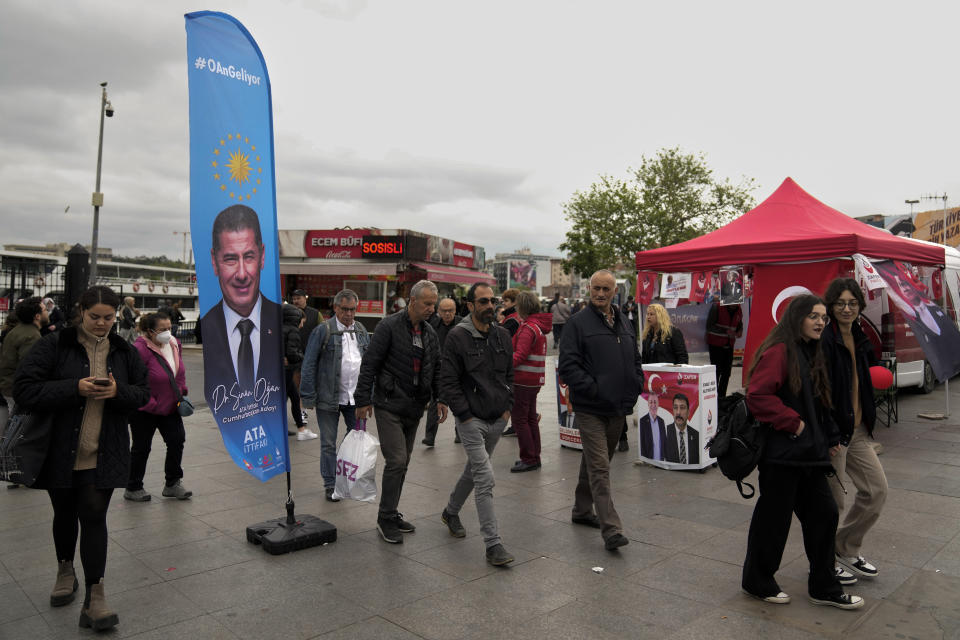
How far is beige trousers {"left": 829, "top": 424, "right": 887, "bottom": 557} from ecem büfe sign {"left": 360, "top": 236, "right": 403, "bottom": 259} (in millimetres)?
24877

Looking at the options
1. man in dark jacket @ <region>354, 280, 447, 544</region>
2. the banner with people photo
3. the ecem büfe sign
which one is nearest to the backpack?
man in dark jacket @ <region>354, 280, 447, 544</region>

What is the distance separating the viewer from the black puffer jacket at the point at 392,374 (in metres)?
4.90

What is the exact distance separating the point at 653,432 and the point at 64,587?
17.5 feet

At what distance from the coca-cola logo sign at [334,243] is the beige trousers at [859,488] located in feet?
85.7

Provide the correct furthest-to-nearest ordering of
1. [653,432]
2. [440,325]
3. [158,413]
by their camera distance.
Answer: [440,325], [653,432], [158,413]

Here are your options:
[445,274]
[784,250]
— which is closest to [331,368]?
[784,250]

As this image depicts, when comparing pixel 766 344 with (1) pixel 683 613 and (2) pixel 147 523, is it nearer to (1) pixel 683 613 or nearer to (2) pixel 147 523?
(1) pixel 683 613

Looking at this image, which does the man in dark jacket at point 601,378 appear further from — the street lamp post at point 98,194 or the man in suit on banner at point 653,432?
the street lamp post at point 98,194

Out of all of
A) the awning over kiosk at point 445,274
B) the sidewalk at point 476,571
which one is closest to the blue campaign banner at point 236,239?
the sidewalk at point 476,571

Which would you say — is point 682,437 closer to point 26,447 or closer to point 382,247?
point 26,447

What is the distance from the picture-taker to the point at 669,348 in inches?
304

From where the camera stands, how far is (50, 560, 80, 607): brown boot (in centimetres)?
377

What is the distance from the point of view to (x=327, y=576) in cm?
425

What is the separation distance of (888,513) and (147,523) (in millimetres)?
5860
